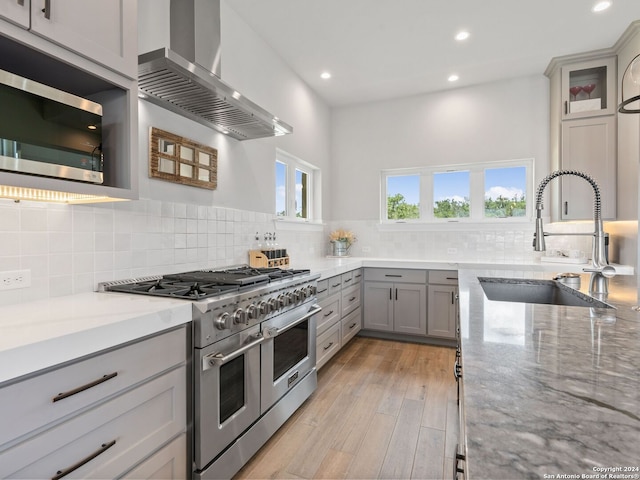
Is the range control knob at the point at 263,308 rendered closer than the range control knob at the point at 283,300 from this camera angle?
Yes

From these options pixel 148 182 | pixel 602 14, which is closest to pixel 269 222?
pixel 148 182

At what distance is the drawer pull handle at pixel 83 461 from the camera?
997 mm

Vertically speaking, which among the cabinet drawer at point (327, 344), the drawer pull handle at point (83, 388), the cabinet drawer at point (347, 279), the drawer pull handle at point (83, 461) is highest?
the cabinet drawer at point (347, 279)

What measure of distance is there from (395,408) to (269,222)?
1.87 m

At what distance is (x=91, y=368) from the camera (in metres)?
1.07

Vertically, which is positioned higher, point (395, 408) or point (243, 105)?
point (243, 105)

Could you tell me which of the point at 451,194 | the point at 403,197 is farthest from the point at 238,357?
the point at 451,194

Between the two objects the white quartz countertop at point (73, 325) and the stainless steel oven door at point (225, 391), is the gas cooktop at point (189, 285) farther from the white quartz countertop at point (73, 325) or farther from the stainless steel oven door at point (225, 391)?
the stainless steel oven door at point (225, 391)

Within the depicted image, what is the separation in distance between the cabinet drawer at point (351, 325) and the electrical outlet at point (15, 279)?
8.18 ft

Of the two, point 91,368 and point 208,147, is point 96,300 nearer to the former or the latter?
point 91,368

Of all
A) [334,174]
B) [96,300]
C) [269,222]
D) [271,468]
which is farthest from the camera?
[334,174]

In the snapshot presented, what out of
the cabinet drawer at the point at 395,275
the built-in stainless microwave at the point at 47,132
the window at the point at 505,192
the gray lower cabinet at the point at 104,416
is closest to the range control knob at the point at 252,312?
the gray lower cabinet at the point at 104,416

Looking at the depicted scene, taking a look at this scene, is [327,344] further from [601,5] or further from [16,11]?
[601,5]

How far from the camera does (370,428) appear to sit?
83.7 inches
